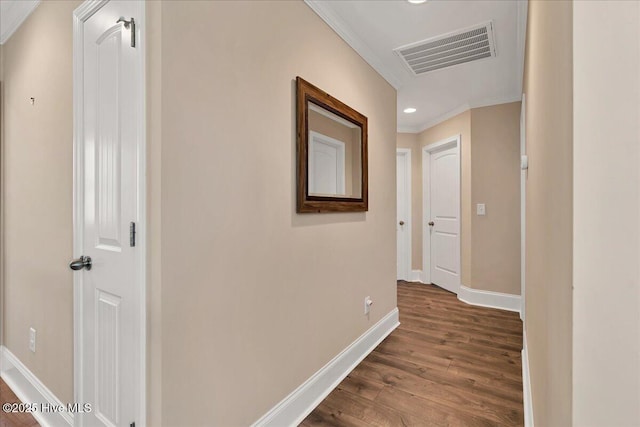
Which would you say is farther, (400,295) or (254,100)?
(400,295)

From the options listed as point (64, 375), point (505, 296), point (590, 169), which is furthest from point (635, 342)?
point (505, 296)

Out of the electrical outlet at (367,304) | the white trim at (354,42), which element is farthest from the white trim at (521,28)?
the electrical outlet at (367,304)

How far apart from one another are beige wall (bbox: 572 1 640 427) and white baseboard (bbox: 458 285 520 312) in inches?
146

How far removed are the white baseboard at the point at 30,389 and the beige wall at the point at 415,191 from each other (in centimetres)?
452

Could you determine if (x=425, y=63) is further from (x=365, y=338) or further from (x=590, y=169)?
(x=590, y=169)

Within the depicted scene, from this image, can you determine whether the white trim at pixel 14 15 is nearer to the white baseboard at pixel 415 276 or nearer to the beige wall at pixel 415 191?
the beige wall at pixel 415 191

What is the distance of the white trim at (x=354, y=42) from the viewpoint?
194cm

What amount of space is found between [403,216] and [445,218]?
2.44 feet

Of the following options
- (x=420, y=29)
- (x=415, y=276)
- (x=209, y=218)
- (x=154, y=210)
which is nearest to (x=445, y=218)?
(x=415, y=276)

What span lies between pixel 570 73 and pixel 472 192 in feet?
12.3

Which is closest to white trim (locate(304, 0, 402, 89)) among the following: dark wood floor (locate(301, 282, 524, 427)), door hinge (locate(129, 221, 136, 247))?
door hinge (locate(129, 221, 136, 247))

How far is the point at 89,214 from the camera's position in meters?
1.43

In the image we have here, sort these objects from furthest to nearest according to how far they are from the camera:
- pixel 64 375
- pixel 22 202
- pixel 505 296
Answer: pixel 505 296
pixel 22 202
pixel 64 375

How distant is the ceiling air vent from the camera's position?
2.32m
